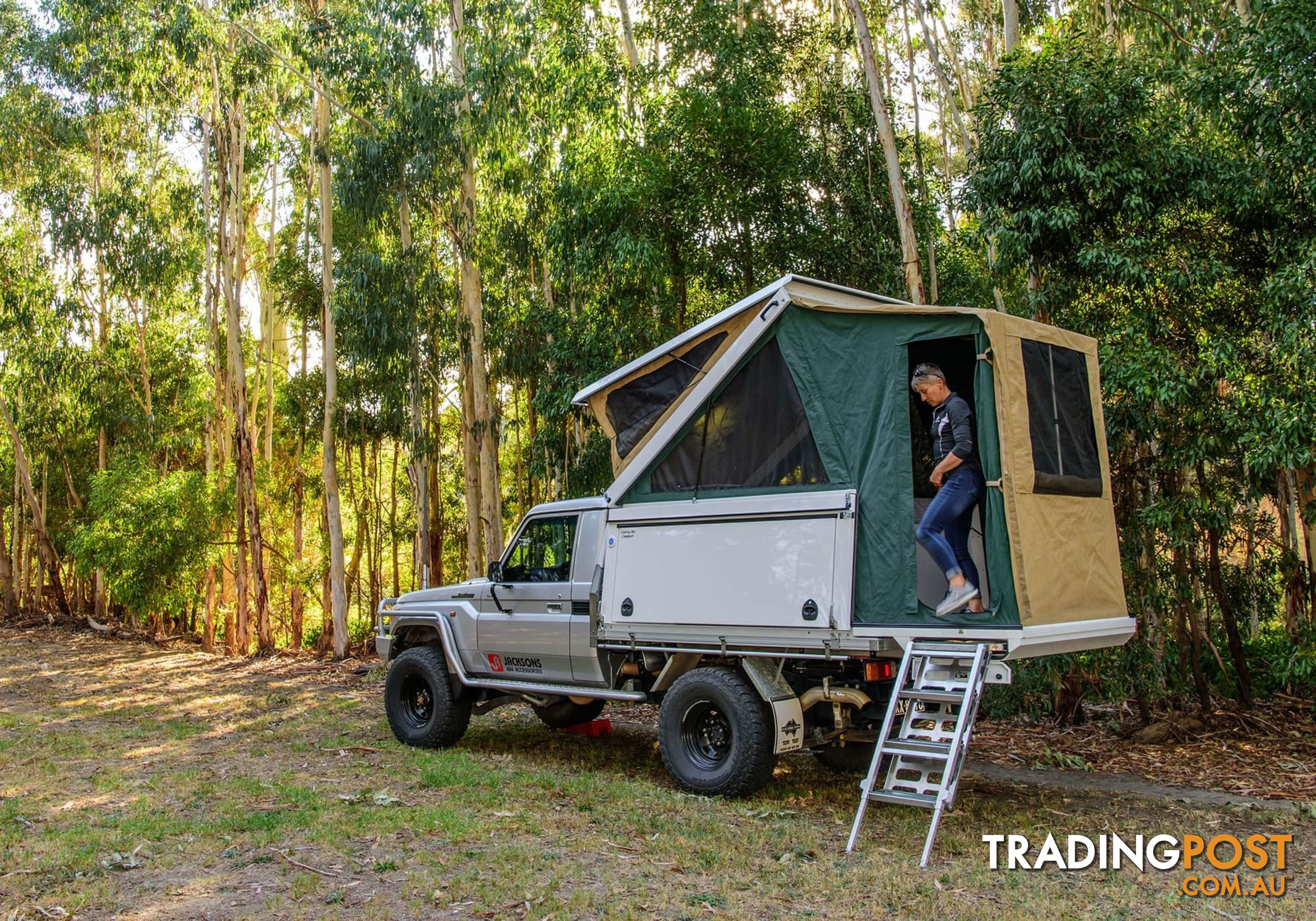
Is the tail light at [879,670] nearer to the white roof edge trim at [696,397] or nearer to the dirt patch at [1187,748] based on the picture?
the white roof edge trim at [696,397]

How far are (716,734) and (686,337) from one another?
108 inches

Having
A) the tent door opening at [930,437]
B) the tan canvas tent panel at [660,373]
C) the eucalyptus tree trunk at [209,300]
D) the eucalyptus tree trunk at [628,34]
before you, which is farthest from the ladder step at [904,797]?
the eucalyptus tree trunk at [209,300]

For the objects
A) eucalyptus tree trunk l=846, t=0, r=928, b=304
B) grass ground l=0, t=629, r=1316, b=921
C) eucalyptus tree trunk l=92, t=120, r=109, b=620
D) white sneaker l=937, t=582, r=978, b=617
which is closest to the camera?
grass ground l=0, t=629, r=1316, b=921

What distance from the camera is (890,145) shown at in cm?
1194

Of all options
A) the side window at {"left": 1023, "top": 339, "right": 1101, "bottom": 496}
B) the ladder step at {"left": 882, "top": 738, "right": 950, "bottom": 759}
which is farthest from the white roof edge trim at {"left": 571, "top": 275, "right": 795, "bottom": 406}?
the ladder step at {"left": 882, "top": 738, "right": 950, "bottom": 759}

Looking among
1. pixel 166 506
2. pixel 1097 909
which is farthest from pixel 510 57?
pixel 1097 909

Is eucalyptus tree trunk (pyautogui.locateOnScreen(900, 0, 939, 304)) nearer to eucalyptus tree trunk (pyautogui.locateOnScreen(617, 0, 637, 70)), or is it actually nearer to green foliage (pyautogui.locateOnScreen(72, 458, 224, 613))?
eucalyptus tree trunk (pyautogui.locateOnScreen(617, 0, 637, 70))

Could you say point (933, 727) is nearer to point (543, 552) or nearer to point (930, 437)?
point (930, 437)

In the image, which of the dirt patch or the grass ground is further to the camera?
the dirt patch

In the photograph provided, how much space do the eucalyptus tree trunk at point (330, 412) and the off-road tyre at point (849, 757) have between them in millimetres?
11478

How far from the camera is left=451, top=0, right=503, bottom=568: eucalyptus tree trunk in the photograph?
662 inches

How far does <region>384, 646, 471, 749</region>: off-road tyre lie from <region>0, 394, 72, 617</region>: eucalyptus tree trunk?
61.1 ft

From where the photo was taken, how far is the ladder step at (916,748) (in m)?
5.67

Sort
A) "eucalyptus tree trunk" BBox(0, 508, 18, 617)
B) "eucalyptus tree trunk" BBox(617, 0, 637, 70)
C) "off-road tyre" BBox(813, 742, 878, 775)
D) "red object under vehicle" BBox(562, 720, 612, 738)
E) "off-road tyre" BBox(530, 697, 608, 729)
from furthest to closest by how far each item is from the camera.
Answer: "eucalyptus tree trunk" BBox(0, 508, 18, 617) → "eucalyptus tree trunk" BBox(617, 0, 637, 70) → "red object under vehicle" BBox(562, 720, 612, 738) → "off-road tyre" BBox(530, 697, 608, 729) → "off-road tyre" BBox(813, 742, 878, 775)
